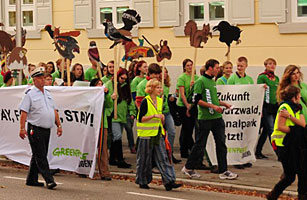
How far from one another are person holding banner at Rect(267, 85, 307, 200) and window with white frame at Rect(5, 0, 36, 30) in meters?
11.4

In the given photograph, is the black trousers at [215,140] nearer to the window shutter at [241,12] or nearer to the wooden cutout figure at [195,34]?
the wooden cutout figure at [195,34]

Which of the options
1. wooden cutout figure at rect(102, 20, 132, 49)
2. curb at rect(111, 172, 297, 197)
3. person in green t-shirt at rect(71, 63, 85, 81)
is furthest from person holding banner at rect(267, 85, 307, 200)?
person in green t-shirt at rect(71, 63, 85, 81)

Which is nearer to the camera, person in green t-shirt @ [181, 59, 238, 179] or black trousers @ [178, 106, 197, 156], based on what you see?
person in green t-shirt @ [181, 59, 238, 179]

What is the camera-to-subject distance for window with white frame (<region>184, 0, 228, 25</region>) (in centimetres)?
1677

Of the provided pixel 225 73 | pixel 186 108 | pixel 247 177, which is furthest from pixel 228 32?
pixel 247 177

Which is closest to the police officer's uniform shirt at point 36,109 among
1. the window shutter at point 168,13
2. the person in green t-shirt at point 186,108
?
the person in green t-shirt at point 186,108

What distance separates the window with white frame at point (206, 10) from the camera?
16.8m

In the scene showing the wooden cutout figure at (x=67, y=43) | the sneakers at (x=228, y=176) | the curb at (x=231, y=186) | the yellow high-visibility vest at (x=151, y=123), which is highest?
the wooden cutout figure at (x=67, y=43)

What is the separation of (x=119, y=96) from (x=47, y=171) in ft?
8.76

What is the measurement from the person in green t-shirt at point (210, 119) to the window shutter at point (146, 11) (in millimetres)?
5607

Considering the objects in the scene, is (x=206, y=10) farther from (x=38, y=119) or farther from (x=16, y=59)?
(x=38, y=119)

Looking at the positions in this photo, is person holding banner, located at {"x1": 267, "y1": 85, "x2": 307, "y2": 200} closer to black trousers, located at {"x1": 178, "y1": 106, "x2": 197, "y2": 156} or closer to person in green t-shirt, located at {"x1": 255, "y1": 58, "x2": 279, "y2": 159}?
person in green t-shirt, located at {"x1": 255, "y1": 58, "x2": 279, "y2": 159}

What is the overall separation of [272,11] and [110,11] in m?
4.52

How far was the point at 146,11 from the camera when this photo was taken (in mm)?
17844
